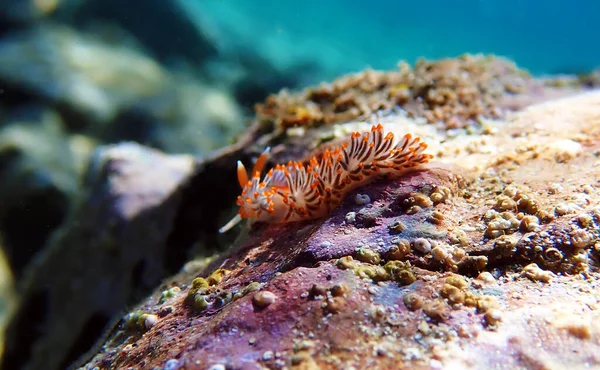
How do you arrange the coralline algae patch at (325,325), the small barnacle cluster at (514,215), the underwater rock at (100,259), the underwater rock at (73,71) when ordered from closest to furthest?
the coralline algae patch at (325,325) → the small barnacle cluster at (514,215) → the underwater rock at (100,259) → the underwater rock at (73,71)

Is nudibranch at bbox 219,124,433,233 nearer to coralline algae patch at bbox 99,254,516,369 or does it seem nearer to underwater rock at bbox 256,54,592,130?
coralline algae patch at bbox 99,254,516,369

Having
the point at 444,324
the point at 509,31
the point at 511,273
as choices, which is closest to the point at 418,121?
the point at 511,273

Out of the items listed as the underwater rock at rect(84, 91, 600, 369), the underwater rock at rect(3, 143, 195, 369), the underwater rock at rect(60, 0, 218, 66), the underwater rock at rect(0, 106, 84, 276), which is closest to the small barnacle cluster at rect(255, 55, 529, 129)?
the underwater rock at rect(84, 91, 600, 369)

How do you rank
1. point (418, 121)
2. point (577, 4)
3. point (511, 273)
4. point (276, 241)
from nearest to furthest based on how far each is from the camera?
point (511, 273) → point (276, 241) → point (418, 121) → point (577, 4)

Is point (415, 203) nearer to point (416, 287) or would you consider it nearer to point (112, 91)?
point (416, 287)

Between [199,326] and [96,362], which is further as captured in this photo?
[96,362]

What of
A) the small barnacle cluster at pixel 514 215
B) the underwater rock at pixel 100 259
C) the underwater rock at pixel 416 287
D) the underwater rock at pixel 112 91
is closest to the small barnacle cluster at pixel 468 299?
the underwater rock at pixel 416 287

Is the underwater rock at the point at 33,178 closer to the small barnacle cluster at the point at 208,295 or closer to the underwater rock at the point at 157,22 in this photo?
the underwater rock at the point at 157,22

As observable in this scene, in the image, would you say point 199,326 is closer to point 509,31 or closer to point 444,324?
point 444,324
